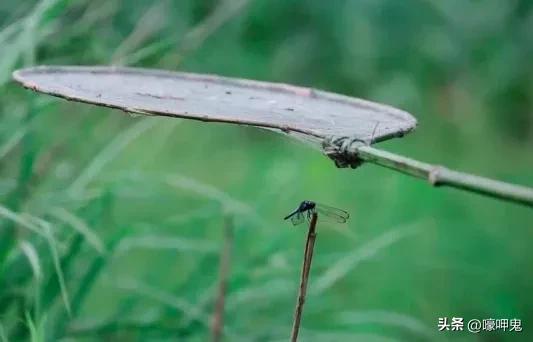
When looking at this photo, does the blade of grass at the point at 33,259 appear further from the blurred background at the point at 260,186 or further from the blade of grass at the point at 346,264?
the blade of grass at the point at 346,264

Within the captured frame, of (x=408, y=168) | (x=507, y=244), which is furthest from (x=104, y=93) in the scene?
(x=507, y=244)

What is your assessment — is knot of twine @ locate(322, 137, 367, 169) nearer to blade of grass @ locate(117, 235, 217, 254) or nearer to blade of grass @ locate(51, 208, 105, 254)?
blade of grass @ locate(51, 208, 105, 254)

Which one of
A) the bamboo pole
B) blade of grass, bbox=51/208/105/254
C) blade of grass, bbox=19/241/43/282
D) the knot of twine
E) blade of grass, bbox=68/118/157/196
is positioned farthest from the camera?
blade of grass, bbox=68/118/157/196

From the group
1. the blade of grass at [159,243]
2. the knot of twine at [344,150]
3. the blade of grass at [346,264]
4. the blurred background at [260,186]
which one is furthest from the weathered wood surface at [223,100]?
the blade of grass at [346,264]

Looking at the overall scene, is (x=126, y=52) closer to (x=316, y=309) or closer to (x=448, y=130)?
(x=316, y=309)

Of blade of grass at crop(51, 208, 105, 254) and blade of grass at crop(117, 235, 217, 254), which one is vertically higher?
blade of grass at crop(117, 235, 217, 254)

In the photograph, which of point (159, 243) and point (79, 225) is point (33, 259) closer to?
point (79, 225)

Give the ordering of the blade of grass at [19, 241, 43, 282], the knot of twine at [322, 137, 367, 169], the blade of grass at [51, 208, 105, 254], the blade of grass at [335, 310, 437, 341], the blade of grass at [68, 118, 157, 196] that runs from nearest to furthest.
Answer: the knot of twine at [322, 137, 367, 169], the blade of grass at [19, 241, 43, 282], the blade of grass at [51, 208, 105, 254], the blade of grass at [68, 118, 157, 196], the blade of grass at [335, 310, 437, 341]

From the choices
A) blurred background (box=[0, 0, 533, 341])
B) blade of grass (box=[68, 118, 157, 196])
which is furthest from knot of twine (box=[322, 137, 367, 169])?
blade of grass (box=[68, 118, 157, 196])
